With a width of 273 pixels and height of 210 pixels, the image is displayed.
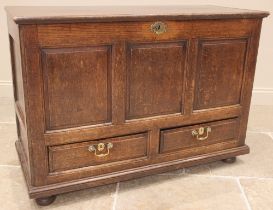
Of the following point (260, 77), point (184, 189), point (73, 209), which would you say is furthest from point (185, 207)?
point (260, 77)

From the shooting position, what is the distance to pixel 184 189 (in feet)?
5.72

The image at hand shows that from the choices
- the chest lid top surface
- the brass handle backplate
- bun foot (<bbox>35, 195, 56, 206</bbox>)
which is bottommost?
bun foot (<bbox>35, 195, 56, 206</bbox>)

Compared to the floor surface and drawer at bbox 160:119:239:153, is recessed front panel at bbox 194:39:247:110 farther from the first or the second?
the floor surface

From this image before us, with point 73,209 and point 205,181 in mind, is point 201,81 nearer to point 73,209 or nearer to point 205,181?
point 205,181

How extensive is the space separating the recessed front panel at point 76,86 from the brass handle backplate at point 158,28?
0.67ft

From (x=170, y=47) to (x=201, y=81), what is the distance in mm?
236

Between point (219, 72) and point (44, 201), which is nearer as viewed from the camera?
point (44, 201)

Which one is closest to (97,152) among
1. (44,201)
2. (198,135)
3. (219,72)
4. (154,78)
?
(44,201)

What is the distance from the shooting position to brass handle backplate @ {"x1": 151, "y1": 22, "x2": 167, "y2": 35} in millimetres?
1519

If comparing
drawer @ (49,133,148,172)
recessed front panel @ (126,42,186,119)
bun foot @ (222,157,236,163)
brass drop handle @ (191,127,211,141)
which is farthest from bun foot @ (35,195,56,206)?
bun foot @ (222,157,236,163)

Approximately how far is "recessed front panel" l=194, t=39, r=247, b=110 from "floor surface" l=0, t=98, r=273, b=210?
36 cm

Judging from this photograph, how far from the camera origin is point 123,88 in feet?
5.09

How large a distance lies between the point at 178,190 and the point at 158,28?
0.74m

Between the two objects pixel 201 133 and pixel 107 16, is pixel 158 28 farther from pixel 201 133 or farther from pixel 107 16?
pixel 201 133
